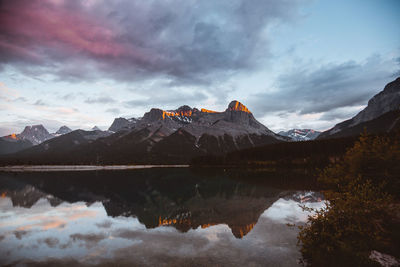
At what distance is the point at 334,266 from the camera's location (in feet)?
53.3

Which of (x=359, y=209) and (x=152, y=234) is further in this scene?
(x=152, y=234)

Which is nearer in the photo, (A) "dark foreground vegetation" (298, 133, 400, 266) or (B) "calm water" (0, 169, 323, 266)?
(A) "dark foreground vegetation" (298, 133, 400, 266)

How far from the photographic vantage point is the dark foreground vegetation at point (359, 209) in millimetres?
17000

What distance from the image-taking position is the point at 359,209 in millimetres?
17688

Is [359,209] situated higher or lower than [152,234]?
higher

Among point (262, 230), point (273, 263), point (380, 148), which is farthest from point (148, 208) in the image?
point (380, 148)

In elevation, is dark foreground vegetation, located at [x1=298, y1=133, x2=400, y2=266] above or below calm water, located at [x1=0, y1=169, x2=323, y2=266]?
above

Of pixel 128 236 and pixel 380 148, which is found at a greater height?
pixel 380 148

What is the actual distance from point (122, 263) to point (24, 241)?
13.2 metres

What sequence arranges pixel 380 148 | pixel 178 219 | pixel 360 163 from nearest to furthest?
pixel 380 148 → pixel 360 163 → pixel 178 219

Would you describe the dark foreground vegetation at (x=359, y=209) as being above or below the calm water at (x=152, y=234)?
above

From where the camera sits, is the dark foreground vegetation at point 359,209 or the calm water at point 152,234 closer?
the dark foreground vegetation at point 359,209

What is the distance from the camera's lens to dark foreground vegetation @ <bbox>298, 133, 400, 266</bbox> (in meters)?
17.0

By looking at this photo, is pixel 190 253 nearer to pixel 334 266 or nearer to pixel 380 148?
pixel 334 266
